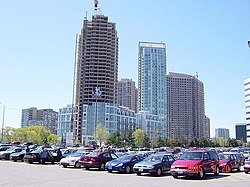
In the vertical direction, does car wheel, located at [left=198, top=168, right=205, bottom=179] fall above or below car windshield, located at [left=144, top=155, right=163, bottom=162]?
below

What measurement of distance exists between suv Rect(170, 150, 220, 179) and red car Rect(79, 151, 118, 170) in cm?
735

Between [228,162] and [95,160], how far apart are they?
10235mm

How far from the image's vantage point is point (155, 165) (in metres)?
20.8

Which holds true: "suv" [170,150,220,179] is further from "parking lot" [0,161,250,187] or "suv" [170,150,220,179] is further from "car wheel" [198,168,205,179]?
"parking lot" [0,161,250,187]

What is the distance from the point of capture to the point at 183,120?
19912cm

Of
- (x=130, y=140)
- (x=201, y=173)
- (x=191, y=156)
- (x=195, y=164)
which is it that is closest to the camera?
(x=195, y=164)

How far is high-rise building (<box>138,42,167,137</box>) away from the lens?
189 meters

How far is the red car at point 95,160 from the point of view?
24.9 meters

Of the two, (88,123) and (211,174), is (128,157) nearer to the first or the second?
(211,174)

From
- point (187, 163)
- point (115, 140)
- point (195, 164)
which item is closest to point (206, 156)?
point (195, 164)

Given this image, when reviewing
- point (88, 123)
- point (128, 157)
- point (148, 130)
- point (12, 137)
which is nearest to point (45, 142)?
point (12, 137)

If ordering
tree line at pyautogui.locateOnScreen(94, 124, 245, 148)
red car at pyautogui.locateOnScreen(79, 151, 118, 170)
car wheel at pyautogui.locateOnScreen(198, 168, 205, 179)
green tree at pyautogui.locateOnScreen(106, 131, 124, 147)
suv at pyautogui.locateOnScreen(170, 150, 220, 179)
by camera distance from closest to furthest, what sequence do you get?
suv at pyautogui.locateOnScreen(170, 150, 220, 179) < car wheel at pyautogui.locateOnScreen(198, 168, 205, 179) < red car at pyautogui.locateOnScreen(79, 151, 118, 170) < green tree at pyautogui.locateOnScreen(106, 131, 124, 147) < tree line at pyautogui.locateOnScreen(94, 124, 245, 148)

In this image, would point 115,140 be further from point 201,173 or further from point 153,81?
point 201,173

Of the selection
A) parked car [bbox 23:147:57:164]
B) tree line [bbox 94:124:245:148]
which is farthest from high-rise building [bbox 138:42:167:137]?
parked car [bbox 23:147:57:164]
